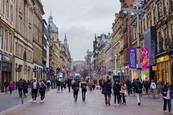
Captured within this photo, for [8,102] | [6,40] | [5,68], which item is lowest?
[8,102]

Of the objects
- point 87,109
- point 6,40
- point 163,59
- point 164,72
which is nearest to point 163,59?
point 163,59

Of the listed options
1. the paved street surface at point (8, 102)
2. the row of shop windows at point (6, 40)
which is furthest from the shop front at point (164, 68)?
the row of shop windows at point (6, 40)

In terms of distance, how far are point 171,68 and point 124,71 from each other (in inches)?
1540

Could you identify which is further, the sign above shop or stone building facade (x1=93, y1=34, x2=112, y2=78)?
stone building facade (x1=93, y1=34, x2=112, y2=78)

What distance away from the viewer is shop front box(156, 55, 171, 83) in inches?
1652

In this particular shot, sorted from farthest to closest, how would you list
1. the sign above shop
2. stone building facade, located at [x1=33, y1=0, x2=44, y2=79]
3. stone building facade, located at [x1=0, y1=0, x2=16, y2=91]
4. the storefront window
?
stone building facade, located at [x1=33, y1=0, x2=44, y2=79]
stone building facade, located at [x1=0, y1=0, x2=16, y2=91]
the storefront window
the sign above shop

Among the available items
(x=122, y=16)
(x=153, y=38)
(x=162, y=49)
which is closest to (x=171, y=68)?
(x=162, y=49)

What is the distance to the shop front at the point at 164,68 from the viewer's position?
42.0m

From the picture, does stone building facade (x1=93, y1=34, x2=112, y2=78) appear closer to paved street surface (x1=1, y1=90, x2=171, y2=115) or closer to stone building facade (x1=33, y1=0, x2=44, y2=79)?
stone building facade (x1=33, y1=0, x2=44, y2=79)

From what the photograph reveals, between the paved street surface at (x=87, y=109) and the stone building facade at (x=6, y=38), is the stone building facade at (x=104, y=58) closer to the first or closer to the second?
the stone building facade at (x=6, y=38)

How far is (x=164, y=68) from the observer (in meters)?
44.2

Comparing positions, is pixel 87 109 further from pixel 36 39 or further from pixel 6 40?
pixel 36 39

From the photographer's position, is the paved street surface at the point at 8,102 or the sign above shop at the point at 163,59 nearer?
the paved street surface at the point at 8,102

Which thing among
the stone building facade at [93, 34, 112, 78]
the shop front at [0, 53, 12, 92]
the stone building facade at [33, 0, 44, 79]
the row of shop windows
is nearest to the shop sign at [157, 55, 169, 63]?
the shop front at [0, 53, 12, 92]
